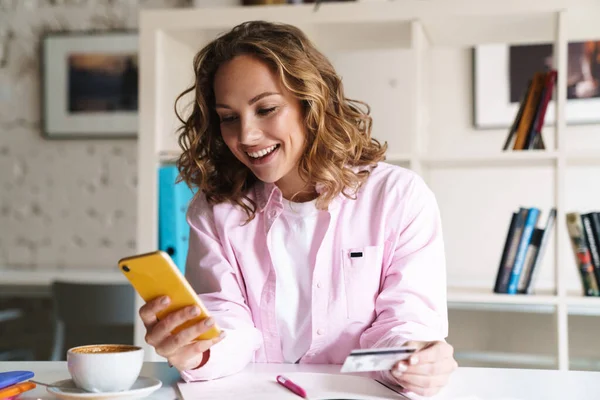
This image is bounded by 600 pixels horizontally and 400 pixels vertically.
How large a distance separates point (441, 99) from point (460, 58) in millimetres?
206

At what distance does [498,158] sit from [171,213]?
103cm

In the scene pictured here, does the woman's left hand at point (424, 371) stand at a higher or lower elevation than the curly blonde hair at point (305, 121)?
lower

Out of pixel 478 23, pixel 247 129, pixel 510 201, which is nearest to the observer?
pixel 247 129

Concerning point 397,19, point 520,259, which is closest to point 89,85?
point 397,19

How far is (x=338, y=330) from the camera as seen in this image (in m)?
1.34

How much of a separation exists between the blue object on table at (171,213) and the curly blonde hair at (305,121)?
0.64m

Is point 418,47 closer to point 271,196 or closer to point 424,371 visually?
point 271,196

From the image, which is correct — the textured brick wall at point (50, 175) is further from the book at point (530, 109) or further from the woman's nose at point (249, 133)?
the woman's nose at point (249, 133)

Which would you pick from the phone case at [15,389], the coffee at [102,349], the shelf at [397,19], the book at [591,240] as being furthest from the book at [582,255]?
the phone case at [15,389]

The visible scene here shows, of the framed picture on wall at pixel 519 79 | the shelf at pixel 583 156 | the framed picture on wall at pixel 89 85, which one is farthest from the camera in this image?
the framed picture on wall at pixel 89 85

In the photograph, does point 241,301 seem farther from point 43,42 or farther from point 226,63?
point 43,42

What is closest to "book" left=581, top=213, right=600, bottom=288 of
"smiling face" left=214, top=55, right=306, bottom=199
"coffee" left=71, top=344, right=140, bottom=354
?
"smiling face" left=214, top=55, right=306, bottom=199

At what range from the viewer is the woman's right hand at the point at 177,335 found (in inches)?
39.6

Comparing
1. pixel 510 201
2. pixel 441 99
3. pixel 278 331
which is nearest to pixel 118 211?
pixel 441 99
